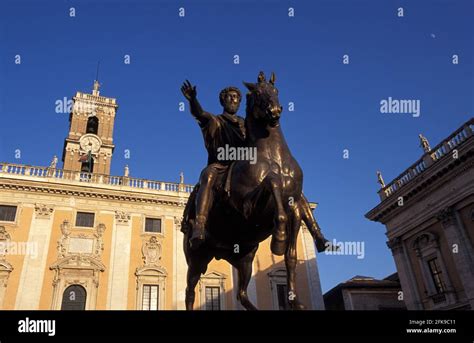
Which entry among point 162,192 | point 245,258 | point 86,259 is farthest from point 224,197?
point 162,192

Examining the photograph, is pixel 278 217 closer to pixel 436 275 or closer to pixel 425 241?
pixel 425 241

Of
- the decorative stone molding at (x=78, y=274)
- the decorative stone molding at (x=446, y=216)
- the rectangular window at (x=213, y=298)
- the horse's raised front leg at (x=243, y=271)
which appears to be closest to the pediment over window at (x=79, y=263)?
the decorative stone molding at (x=78, y=274)

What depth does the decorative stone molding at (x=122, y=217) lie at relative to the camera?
78.4 feet

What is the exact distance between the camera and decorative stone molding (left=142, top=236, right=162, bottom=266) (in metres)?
23.1

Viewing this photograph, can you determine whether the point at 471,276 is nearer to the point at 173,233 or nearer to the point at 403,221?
the point at 403,221

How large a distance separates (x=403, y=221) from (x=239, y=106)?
21.4 m

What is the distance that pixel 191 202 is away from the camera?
17.1 feet

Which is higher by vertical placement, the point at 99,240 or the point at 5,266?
the point at 99,240

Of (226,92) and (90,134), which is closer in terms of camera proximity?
(226,92)

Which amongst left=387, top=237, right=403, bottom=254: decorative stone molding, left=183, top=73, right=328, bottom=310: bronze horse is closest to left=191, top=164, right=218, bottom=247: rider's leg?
left=183, top=73, right=328, bottom=310: bronze horse

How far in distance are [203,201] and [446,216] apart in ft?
64.0

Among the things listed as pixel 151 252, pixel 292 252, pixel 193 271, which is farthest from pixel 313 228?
pixel 151 252

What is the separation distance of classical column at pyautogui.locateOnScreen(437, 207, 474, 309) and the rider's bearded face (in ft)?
59.1

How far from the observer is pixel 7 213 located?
2191 centimetres
